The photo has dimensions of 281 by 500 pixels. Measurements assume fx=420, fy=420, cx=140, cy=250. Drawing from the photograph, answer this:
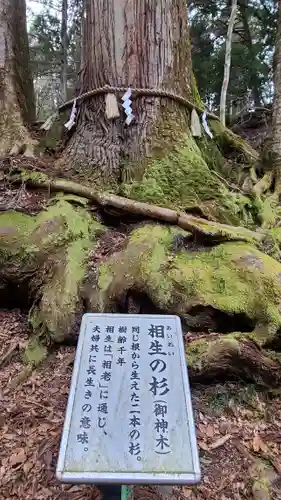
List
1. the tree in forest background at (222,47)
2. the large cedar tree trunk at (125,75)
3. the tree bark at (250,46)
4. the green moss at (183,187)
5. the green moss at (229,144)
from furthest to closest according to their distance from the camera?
the tree bark at (250,46)
the tree in forest background at (222,47)
the green moss at (229,144)
the large cedar tree trunk at (125,75)
the green moss at (183,187)

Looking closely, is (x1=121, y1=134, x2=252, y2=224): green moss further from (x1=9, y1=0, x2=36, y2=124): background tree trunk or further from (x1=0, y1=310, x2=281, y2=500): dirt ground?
(x1=9, y1=0, x2=36, y2=124): background tree trunk

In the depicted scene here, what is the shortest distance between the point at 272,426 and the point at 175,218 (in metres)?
1.52

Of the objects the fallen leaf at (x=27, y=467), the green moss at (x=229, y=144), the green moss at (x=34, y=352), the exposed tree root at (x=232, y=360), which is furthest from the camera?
the green moss at (x=229, y=144)

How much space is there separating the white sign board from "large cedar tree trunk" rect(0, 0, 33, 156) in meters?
2.86

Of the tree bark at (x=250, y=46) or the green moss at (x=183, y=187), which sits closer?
the green moss at (x=183, y=187)

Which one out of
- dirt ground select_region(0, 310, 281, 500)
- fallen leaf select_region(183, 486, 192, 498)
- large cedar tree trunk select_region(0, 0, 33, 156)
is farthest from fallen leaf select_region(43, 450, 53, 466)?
large cedar tree trunk select_region(0, 0, 33, 156)

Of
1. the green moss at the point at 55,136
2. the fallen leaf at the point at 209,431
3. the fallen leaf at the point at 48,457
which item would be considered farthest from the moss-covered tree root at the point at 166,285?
the green moss at the point at 55,136

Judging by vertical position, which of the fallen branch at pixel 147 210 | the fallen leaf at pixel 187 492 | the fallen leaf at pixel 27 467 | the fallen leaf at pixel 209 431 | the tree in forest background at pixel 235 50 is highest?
the tree in forest background at pixel 235 50

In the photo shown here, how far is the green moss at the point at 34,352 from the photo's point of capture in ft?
9.09

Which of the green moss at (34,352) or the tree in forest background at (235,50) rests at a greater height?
the tree in forest background at (235,50)

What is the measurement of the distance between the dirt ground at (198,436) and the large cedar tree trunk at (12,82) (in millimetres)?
2413

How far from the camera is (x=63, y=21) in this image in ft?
41.5

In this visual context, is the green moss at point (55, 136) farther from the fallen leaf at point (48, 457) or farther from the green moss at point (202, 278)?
the fallen leaf at point (48, 457)

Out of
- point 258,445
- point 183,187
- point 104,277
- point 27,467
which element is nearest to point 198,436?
point 258,445
